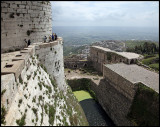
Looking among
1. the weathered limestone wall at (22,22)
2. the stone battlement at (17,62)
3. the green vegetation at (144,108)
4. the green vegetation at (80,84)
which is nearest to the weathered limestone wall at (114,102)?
the green vegetation at (144,108)

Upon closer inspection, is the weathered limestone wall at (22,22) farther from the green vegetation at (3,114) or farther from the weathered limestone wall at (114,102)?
the weathered limestone wall at (114,102)

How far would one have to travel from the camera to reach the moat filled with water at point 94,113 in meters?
14.8

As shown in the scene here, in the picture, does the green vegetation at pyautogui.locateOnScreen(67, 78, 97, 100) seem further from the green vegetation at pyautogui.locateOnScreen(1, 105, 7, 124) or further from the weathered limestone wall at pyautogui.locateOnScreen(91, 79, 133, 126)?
the green vegetation at pyautogui.locateOnScreen(1, 105, 7, 124)

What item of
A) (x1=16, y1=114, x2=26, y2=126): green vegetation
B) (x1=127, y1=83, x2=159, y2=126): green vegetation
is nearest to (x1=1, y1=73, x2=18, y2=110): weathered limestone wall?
(x1=16, y1=114, x2=26, y2=126): green vegetation

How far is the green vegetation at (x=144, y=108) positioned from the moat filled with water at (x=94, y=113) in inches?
142

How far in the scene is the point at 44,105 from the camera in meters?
6.14

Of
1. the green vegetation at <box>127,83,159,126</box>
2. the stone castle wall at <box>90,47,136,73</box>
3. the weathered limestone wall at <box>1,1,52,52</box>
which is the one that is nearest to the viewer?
the weathered limestone wall at <box>1,1,52,52</box>

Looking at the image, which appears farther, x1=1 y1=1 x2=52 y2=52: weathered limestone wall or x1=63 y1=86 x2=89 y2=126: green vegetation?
x1=63 y1=86 x2=89 y2=126: green vegetation

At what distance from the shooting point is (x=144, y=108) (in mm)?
11125

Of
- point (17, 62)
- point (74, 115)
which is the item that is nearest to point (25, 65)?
point (17, 62)

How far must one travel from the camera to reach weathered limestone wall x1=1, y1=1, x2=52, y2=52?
6986mm

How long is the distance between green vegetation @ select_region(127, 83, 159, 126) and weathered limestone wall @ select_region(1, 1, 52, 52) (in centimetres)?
917

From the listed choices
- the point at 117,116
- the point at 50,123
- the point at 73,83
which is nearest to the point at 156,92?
the point at 117,116

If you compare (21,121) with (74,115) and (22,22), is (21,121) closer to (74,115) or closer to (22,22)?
(22,22)
